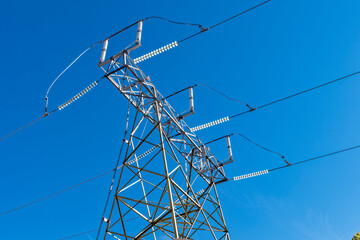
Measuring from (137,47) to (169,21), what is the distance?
2058mm

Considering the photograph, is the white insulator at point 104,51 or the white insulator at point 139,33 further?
the white insulator at point 104,51

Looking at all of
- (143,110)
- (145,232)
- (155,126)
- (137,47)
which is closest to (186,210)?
(145,232)

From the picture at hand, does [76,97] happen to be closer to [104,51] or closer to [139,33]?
[104,51]

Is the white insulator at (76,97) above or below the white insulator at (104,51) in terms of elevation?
below

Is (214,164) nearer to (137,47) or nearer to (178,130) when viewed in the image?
(178,130)

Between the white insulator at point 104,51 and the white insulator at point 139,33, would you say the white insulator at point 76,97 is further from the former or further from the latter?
the white insulator at point 139,33

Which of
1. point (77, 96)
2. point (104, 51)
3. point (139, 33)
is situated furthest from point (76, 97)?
point (139, 33)

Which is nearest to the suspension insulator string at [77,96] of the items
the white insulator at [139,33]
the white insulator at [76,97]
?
the white insulator at [76,97]

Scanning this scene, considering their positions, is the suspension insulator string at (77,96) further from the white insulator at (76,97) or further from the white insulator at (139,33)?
the white insulator at (139,33)

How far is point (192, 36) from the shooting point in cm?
1336

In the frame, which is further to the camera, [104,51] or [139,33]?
[104,51]

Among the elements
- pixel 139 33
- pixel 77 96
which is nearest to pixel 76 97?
pixel 77 96

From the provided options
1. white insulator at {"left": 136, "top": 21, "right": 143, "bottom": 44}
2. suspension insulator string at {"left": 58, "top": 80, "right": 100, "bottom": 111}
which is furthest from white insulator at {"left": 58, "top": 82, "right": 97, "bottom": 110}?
white insulator at {"left": 136, "top": 21, "right": 143, "bottom": 44}

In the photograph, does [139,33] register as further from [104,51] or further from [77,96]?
[77,96]
